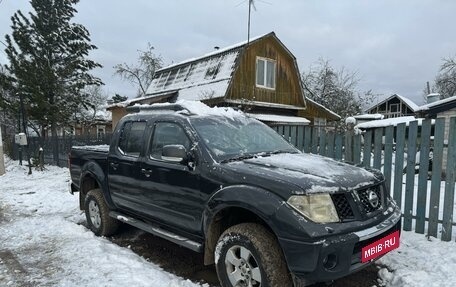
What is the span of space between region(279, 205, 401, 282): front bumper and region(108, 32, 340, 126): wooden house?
14801mm

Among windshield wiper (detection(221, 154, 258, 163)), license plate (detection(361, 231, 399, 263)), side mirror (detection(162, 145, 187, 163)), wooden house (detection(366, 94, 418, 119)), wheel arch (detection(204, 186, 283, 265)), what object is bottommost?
license plate (detection(361, 231, 399, 263))

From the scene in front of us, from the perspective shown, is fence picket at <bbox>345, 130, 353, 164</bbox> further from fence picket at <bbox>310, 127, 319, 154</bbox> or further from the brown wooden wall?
the brown wooden wall

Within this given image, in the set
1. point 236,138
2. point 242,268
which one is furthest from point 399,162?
point 242,268

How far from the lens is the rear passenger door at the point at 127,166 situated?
4.88 m

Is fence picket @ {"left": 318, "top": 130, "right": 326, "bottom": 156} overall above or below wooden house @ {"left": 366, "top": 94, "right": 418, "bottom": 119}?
below

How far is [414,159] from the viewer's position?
5.33 m

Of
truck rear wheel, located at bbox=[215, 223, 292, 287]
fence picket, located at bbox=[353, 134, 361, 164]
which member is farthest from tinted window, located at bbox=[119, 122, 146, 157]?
fence picket, located at bbox=[353, 134, 361, 164]

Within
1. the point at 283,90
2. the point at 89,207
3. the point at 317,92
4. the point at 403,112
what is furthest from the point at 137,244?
the point at 403,112

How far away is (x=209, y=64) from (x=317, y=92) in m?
19.1

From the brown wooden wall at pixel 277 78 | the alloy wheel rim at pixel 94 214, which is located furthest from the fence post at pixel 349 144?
the brown wooden wall at pixel 277 78

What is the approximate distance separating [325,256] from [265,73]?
18.8 meters

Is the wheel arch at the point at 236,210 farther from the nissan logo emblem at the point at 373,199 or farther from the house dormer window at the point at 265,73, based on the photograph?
the house dormer window at the point at 265,73

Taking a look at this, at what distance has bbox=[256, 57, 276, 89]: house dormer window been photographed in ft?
67.7

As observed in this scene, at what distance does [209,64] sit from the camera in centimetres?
2048
